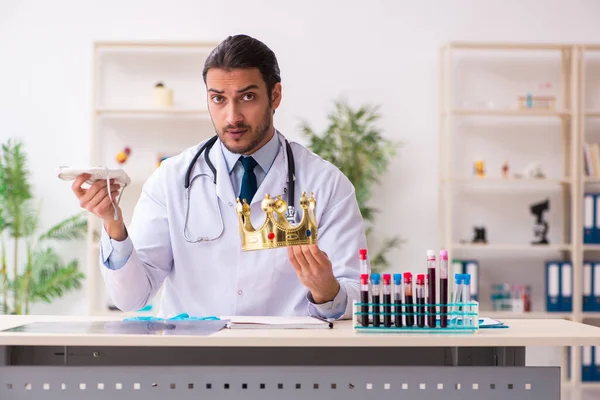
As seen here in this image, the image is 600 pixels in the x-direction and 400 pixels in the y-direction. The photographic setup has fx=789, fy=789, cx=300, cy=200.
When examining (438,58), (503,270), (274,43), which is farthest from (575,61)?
(274,43)

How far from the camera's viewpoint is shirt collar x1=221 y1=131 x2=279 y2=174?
239 centimetres

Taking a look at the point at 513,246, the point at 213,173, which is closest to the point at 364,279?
the point at 213,173

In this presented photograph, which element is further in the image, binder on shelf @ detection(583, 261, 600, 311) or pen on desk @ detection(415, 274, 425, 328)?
binder on shelf @ detection(583, 261, 600, 311)

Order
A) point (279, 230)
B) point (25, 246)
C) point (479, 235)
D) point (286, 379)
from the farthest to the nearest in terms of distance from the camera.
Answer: point (25, 246)
point (479, 235)
point (279, 230)
point (286, 379)

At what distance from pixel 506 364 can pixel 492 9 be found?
3507 millimetres

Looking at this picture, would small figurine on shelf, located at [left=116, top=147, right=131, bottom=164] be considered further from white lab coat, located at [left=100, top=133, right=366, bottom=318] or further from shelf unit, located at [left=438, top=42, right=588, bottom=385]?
white lab coat, located at [left=100, top=133, right=366, bottom=318]

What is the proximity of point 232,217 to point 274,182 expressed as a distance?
164 millimetres

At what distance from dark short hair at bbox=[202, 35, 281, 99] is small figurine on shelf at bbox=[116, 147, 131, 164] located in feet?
8.09

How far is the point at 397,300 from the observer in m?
1.82

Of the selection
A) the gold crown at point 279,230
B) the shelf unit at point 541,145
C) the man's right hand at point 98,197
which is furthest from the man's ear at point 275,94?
the shelf unit at point 541,145

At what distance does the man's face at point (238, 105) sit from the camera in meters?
2.23

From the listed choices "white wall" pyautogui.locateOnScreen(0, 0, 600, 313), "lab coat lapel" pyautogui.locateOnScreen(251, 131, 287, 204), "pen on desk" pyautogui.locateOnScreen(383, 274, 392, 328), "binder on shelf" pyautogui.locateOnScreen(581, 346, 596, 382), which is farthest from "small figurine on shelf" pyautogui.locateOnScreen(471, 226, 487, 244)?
"pen on desk" pyautogui.locateOnScreen(383, 274, 392, 328)

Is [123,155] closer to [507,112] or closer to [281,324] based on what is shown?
[507,112]

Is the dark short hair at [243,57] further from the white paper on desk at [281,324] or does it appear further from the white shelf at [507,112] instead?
the white shelf at [507,112]
